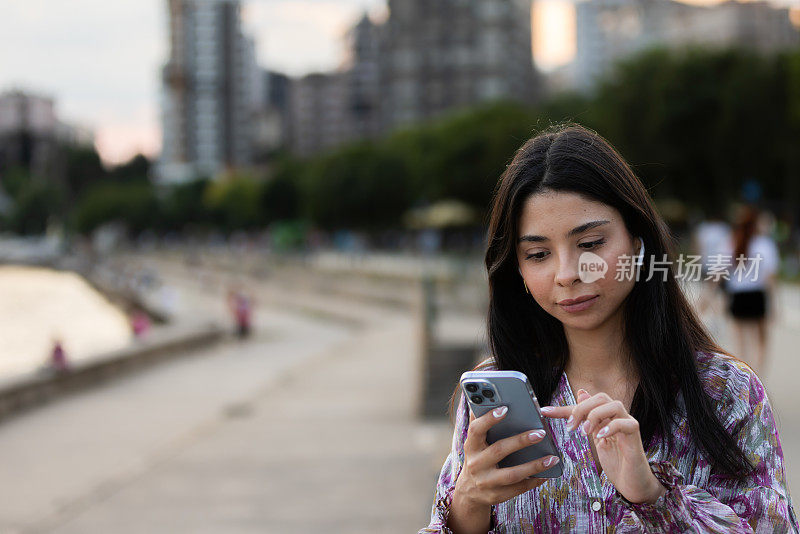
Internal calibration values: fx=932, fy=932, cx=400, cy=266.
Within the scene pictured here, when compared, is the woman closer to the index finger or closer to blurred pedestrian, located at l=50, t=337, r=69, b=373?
the index finger

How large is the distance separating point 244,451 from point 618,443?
24.7 ft

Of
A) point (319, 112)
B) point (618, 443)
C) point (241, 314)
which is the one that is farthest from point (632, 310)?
point (319, 112)

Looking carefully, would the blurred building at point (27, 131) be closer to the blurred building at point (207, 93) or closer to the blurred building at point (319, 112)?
the blurred building at point (207, 93)

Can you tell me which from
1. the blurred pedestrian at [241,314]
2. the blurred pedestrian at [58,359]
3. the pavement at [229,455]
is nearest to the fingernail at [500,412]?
the pavement at [229,455]

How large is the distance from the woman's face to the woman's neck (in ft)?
0.12

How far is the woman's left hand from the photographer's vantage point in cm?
151

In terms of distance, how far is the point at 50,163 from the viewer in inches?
6324

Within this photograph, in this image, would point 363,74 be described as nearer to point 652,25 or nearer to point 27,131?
point 652,25

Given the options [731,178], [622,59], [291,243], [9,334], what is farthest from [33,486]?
[291,243]

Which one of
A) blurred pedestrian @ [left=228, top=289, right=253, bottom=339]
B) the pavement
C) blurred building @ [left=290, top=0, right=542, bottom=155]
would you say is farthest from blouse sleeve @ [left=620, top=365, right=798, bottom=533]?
blurred building @ [left=290, top=0, right=542, bottom=155]

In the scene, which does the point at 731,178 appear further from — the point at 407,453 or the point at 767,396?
the point at 767,396

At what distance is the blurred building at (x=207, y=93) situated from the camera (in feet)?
511

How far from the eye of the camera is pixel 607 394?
68.8 inches

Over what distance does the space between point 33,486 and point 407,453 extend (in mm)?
3198
